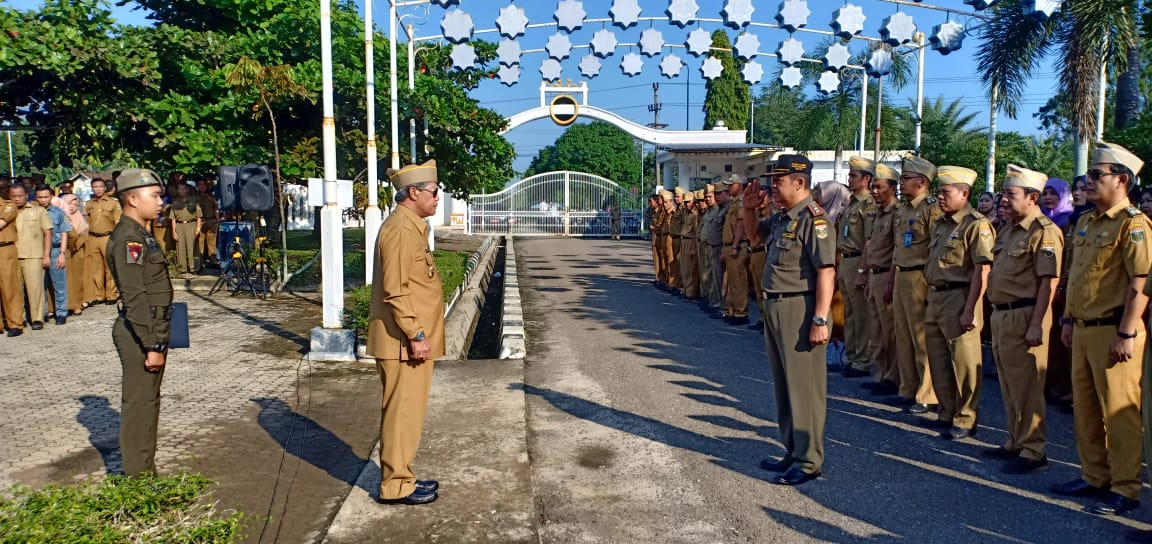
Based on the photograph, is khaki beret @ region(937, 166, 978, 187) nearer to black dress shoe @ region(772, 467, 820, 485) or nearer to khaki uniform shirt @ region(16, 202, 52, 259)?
black dress shoe @ region(772, 467, 820, 485)

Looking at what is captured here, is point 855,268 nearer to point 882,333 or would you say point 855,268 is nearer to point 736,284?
point 882,333

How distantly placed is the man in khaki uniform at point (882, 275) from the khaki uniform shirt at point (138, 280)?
17.6 feet

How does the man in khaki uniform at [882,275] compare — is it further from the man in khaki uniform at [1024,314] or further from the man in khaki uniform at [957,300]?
the man in khaki uniform at [1024,314]

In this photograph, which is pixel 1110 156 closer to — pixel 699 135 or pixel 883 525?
pixel 883 525

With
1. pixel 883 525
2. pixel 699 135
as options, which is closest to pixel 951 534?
pixel 883 525

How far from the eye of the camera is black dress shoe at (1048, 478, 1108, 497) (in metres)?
4.60

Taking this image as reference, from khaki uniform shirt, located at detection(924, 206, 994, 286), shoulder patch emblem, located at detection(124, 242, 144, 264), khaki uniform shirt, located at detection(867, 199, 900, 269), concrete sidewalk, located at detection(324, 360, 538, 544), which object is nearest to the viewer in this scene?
concrete sidewalk, located at detection(324, 360, 538, 544)

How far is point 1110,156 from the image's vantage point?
4555mm

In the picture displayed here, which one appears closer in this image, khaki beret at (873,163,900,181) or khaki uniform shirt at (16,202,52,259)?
khaki beret at (873,163,900,181)

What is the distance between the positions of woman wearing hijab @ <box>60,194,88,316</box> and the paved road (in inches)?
265

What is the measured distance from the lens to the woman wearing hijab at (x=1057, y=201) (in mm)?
7047

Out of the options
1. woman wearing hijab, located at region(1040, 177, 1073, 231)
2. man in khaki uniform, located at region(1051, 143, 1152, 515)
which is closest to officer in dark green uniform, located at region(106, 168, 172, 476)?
man in khaki uniform, located at region(1051, 143, 1152, 515)

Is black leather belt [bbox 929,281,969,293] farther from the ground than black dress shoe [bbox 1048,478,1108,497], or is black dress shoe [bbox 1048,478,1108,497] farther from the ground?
black leather belt [bbox 929,281,969,293]

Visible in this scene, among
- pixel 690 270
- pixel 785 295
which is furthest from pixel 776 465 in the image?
pixel 690 270
